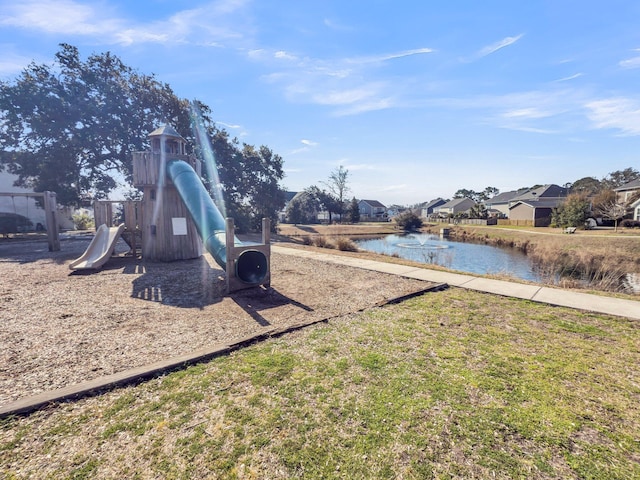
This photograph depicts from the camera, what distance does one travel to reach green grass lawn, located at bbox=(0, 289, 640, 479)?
7.23ft

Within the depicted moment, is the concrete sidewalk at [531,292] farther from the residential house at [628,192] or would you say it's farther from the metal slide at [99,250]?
the residential house at [628,192]

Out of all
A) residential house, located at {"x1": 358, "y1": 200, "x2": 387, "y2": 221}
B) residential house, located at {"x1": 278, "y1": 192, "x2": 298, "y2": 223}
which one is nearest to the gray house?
residential house, located at {"x1": 278, "y1": 192, "x2": 298, "y2": 223}

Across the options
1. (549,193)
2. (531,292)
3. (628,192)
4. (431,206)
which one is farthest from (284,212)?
(531,292)

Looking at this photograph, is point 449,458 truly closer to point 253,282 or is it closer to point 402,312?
point 402,312

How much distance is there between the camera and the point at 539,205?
46.0 metres

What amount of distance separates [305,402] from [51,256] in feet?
50.6

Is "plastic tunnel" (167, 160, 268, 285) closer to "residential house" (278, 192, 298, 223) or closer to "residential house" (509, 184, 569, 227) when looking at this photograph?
"residential house" (278, 192, 298, 223)

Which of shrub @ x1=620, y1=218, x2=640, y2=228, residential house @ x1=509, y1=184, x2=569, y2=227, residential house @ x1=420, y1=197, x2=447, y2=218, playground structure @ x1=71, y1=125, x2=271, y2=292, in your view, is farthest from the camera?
residential house @ x1=420, y1=197, x2=447, y2=218

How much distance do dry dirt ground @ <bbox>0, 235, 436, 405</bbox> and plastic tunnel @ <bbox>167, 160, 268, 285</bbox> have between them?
2.07ft

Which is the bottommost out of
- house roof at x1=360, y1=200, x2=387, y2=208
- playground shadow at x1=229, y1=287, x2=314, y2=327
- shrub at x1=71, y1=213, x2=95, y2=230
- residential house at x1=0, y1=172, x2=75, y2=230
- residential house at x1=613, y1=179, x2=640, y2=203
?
playground shadow at x1=229, y1=287, x2=314, y2=327

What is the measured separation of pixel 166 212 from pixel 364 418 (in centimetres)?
1061

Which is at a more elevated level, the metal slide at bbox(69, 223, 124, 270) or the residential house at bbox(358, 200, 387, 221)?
the residential house at bbox(358, 200, 387, 221)

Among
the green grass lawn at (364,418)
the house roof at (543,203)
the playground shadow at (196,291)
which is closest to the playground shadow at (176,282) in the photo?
the playground shadow at (196,291)

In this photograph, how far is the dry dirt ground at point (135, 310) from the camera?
12.4ft
